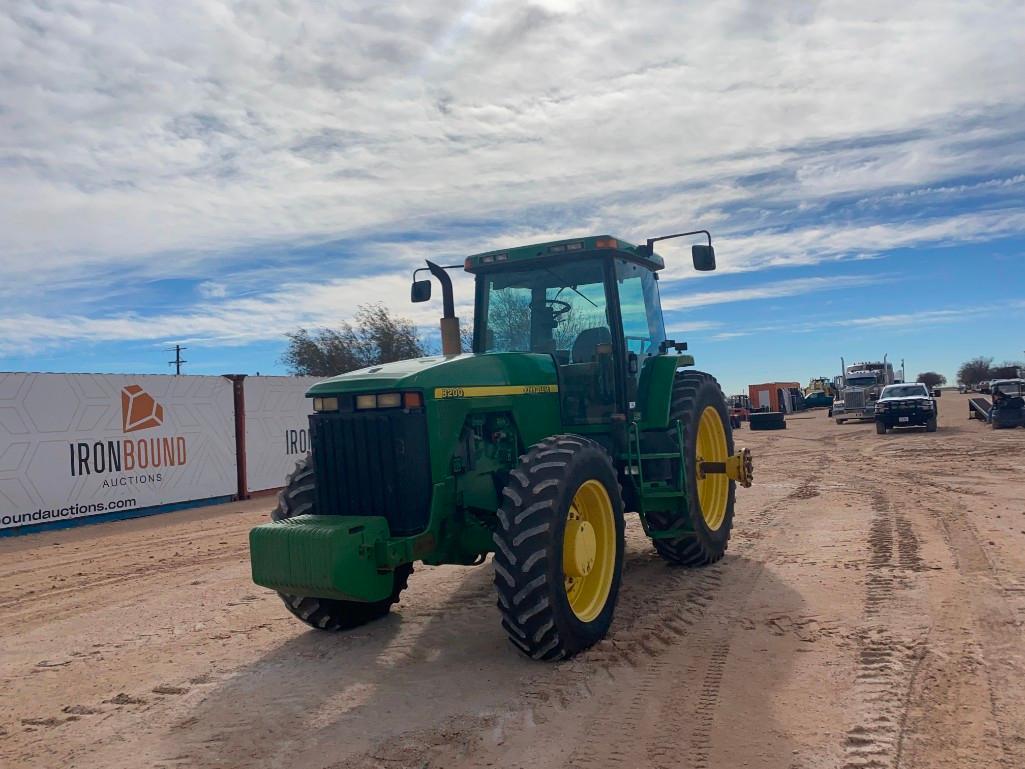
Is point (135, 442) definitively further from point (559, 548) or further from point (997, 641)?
point (997, 641)

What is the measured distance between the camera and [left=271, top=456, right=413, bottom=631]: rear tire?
5.65 meters

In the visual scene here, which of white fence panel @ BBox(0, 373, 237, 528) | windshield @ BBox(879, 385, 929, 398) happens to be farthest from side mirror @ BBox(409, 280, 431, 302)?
windshield @ BBox(879, 385, 929, 398)

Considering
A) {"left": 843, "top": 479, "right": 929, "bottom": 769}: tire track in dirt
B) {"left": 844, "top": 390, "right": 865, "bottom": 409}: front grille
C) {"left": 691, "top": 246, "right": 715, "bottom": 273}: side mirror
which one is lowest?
{"left": 843, "top": 479, "right": 929, "bottom": 769}: tire track in dirt

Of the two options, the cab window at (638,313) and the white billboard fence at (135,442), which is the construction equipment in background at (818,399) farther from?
the cab window at (638,313)

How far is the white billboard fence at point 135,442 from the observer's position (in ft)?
41.0

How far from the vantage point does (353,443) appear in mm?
5344

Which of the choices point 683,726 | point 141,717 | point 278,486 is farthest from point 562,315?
point 278,486

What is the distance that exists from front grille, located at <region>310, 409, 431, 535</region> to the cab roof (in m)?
2.16

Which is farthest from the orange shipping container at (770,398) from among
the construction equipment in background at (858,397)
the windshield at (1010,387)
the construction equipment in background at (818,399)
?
the windshield at (1010,387)

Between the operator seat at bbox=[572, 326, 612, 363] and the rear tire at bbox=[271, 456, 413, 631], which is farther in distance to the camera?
the operator seat at bbox=[572, 326, 612, 363]

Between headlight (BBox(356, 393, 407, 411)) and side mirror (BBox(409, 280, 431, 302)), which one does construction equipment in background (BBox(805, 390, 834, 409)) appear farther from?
headlight (BBox(356, 393, 407, 411))

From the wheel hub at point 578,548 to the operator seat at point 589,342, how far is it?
1.70 metres

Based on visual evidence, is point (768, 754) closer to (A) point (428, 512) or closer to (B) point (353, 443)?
(A) point (428, 512)

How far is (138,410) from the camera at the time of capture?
46.5 ft
